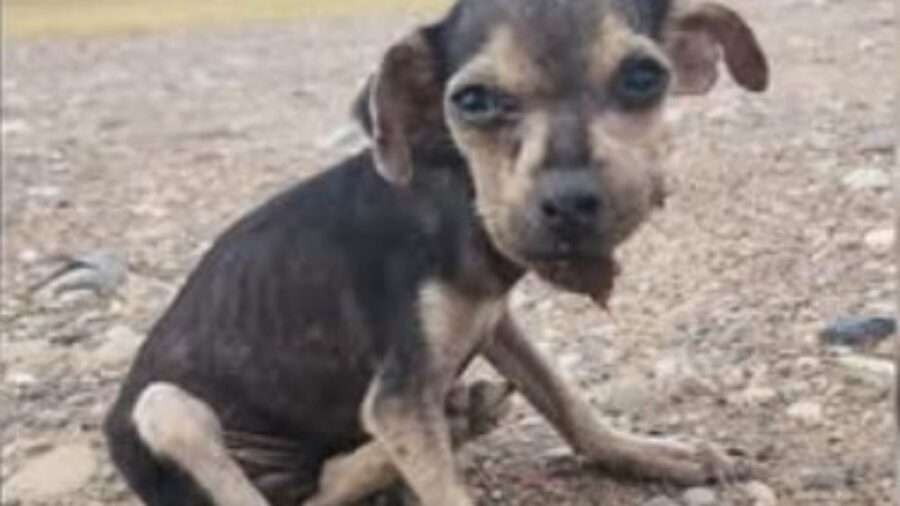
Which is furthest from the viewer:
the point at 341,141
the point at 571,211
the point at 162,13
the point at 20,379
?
the point at 162,13

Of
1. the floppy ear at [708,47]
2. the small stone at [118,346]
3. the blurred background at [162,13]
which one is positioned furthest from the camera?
the blurred background at [162,13]

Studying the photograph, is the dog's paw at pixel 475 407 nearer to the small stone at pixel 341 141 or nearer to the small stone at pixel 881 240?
the small stone at pixel 881 240

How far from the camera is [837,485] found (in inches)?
213

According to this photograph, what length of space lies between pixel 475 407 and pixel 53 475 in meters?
1.39

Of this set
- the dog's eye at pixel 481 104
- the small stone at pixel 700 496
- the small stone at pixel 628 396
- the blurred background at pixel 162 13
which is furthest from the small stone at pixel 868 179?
the blurred background at pixel 162 13

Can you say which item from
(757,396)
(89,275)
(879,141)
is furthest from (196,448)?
(879,141)

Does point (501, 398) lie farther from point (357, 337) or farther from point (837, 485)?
point (837, 485)

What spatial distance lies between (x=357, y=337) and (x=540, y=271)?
1.88 ft

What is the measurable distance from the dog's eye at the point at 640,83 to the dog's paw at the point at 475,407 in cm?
101

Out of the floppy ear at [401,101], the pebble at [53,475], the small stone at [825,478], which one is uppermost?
the floppy ear at [401,101]

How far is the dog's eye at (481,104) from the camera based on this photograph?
4672 mm

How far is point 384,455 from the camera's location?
5.21 metres

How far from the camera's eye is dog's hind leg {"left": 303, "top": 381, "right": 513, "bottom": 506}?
17.2 ft

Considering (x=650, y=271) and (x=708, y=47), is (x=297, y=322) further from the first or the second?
(x=650, y=271)
